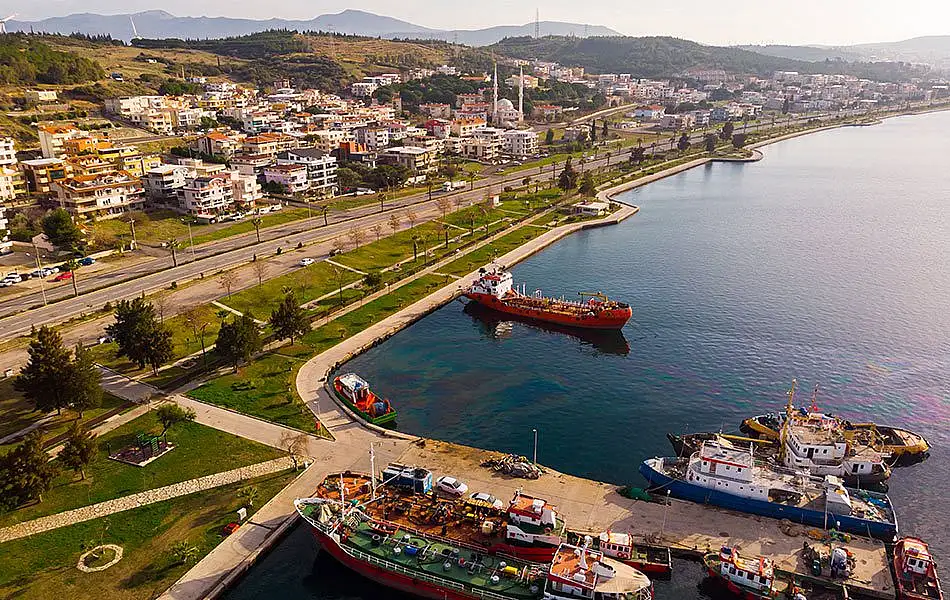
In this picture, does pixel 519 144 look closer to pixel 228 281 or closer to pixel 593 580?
pixel 228 281

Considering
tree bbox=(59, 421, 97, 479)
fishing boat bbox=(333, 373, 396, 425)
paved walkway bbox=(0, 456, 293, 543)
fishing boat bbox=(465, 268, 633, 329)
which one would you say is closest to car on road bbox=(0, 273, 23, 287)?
tree bbox=(59, 421, 97, 479)

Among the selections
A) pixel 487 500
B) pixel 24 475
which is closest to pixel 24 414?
pixel 24 475

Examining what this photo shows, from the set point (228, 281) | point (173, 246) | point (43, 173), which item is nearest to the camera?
point (228, 281)

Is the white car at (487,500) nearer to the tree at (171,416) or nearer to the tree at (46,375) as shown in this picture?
the tree at (171,416)

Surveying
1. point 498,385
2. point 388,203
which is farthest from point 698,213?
point 498,385

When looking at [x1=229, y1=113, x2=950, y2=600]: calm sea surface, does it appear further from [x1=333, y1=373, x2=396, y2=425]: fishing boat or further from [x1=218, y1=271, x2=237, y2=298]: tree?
[x1=218, y1=271, x2=237, y2=298]: tree

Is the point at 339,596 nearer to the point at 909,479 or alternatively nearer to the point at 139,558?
the point at 139,558
